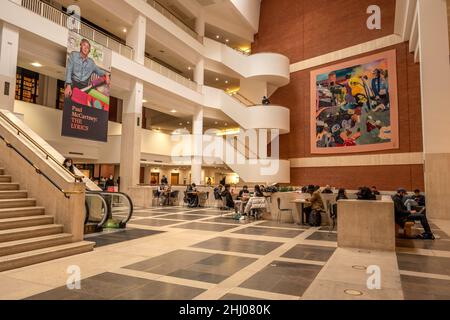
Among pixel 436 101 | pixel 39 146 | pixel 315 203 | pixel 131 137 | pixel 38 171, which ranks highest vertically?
pixel 436 101

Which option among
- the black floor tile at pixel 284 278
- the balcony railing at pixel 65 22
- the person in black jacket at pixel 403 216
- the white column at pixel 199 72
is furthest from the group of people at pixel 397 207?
the white column at pixel 199 72

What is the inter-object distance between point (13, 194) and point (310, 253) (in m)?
6.13

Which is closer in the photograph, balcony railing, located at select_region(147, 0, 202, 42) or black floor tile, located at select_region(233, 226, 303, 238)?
black floor tile, located at select_region(233, 226, 303, 238)

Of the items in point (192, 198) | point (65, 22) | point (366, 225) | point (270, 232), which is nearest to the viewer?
point (366, 225)

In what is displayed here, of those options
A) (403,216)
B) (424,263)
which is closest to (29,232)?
(424,263)

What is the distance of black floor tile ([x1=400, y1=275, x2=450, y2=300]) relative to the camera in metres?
3.67

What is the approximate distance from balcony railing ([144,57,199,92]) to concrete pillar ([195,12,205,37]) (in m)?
3.81

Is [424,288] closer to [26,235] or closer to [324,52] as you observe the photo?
[26,235]

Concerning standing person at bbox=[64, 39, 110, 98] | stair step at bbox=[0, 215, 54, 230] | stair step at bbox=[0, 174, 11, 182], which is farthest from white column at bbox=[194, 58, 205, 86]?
stair step at bbox=[0, 215, 54, 230]

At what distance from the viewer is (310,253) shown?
19.5ft

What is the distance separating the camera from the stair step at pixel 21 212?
580 cm

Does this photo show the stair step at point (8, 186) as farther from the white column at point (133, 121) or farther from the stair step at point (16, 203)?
the white column at point (133, 121)

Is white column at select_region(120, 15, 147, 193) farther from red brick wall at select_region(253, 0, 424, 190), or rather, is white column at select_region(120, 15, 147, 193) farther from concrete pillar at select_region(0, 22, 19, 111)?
red brick wall at select_region(253, 0, 424, 190)

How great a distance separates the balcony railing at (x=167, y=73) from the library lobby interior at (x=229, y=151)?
92 millimetres
